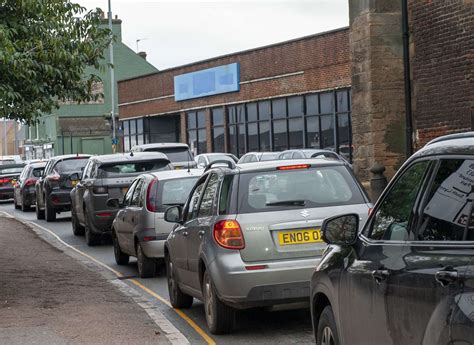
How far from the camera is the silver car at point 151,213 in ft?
45.8

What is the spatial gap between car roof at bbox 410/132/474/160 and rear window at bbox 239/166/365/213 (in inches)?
165

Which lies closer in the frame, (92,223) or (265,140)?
(92,223)

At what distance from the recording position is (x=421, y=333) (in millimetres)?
4504

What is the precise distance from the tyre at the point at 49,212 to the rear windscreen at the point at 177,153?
3.37 metres

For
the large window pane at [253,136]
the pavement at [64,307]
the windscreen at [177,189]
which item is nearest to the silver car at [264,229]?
the pavement at [64,307]

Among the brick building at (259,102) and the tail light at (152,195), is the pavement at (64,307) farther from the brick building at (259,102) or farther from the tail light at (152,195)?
the brick building at (259,102)

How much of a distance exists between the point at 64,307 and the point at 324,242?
377 cm

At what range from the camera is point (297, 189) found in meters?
9.41

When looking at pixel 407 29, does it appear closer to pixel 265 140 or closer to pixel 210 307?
pixel 210 307

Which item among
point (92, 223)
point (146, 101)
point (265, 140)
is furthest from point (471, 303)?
point (146, 101)

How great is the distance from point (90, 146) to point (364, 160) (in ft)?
200

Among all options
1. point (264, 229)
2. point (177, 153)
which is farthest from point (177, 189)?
point (177, 153)

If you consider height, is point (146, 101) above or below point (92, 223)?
above

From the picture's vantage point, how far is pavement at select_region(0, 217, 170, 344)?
30.7 ft
